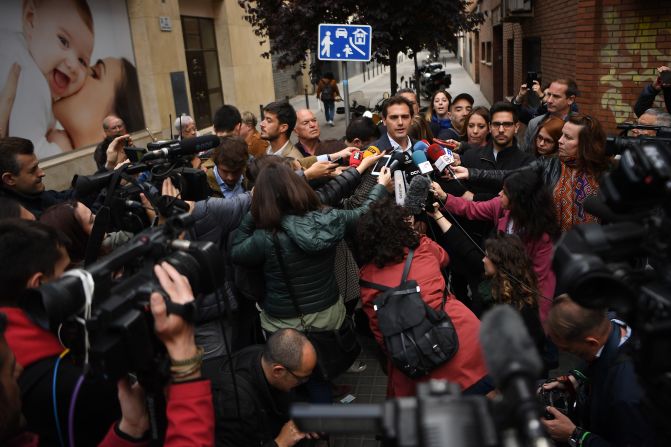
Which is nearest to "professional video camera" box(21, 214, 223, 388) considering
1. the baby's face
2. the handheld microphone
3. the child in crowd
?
the handheld microphone

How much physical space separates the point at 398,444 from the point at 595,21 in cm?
785

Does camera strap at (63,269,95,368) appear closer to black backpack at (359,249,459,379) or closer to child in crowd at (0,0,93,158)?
black backpack at (359,249,459,379)

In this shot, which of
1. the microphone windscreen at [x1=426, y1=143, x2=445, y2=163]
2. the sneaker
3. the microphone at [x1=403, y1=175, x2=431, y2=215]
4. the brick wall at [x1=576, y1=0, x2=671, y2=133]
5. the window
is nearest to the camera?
the microphone at [x1=403, y1=175, x2=431, y2=215]

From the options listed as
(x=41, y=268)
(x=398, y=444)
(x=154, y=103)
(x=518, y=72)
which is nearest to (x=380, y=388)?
(x=41, y=268)

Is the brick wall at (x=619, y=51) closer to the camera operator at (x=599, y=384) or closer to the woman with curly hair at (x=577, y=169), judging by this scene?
the woman with curly hair at (x=577, y=169)

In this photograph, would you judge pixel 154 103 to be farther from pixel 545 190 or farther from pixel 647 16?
pixel 545 190

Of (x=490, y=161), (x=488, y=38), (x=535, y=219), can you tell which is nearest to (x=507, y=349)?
(x=535, y=219)

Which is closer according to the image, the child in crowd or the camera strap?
the camera strap

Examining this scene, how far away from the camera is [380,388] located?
13.4 feet

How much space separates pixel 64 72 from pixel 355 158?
A: 777 centimetres

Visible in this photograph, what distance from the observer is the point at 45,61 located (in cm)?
884

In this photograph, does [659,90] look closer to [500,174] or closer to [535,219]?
[500,174]

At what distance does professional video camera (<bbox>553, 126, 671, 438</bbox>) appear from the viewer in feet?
3.90

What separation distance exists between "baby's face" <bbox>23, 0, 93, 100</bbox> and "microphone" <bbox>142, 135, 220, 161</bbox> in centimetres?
753
